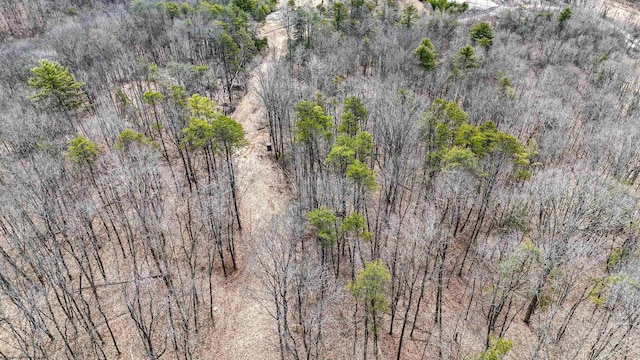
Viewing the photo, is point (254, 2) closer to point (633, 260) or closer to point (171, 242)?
point (171, 242)

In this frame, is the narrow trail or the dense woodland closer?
the dense woodland

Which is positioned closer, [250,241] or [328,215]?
[328,215]

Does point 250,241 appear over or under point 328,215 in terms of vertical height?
under

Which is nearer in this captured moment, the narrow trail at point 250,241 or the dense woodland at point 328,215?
the dense woodland at point 328,215

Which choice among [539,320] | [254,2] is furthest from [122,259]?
[254,2]
